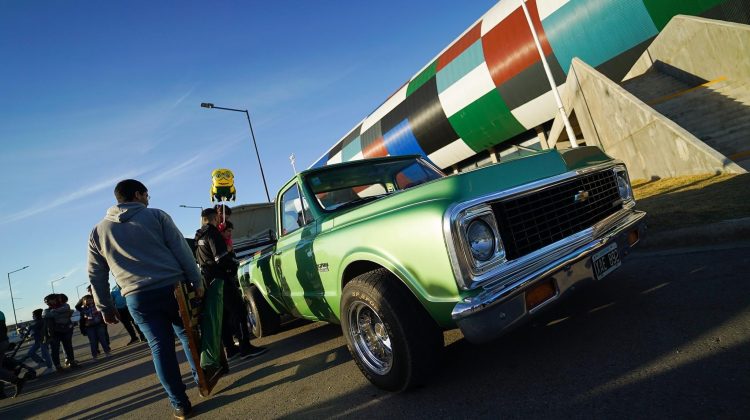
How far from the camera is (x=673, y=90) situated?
9477mm

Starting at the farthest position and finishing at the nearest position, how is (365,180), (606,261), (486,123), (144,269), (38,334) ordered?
1. (486,123)
2. (38,334)
3. (365,180)
4. (144,269)
5. (606,261)

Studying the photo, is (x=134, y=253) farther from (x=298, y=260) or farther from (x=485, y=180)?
(x=485, y=180)

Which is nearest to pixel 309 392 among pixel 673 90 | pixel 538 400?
pixel 538 400

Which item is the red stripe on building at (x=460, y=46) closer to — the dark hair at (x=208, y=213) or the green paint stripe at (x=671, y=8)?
the green paint stripe at (x=671, y=8)

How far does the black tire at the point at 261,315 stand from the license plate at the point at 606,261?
4031 millimetres

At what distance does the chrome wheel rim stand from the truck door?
1.81ft

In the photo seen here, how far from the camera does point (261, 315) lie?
5066 mm

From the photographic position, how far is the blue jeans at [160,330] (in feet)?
10.0

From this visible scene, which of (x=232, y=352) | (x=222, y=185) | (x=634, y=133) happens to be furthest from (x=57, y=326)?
(x=634, y=133)

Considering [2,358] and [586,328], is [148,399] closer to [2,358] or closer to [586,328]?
[586,328]

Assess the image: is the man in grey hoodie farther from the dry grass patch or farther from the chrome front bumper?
the dry grass patch

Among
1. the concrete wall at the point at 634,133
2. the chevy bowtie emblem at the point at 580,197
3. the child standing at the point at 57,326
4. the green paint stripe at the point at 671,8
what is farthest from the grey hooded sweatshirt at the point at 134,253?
the green paint stripe at the point at 671,8

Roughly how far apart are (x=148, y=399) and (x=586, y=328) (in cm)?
435

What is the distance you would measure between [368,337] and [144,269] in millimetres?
1872
